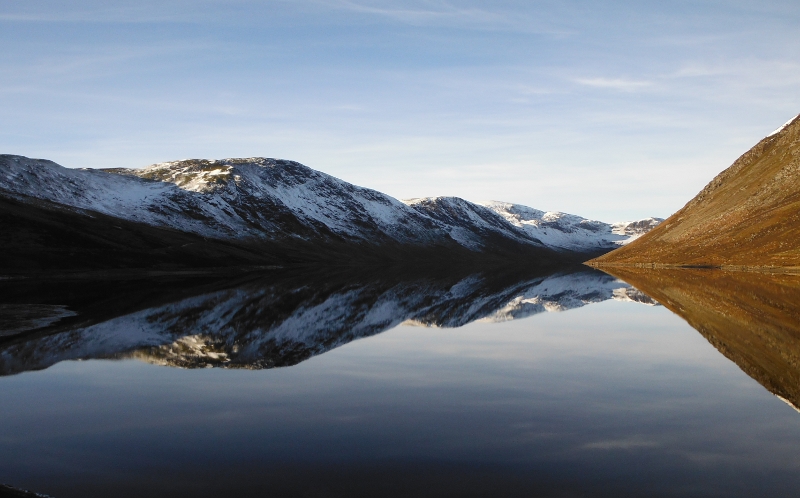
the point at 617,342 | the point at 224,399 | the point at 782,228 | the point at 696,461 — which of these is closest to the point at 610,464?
the point at 696,461

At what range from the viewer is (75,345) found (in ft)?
126

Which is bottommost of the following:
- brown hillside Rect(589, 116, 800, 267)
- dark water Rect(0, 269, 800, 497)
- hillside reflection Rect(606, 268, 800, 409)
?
dark water Rect(0, 269, 800, 497)

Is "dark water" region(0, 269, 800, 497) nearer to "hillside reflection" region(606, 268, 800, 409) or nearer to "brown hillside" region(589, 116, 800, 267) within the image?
"hillside reflection" region(606, 268, 800, 409)

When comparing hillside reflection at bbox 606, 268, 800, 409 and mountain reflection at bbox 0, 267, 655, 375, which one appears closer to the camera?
hillside reflection at bbox 606, 268, 800, 409

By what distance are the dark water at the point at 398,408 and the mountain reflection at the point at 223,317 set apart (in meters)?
0.36

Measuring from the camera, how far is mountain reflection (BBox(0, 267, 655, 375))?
3638 cm

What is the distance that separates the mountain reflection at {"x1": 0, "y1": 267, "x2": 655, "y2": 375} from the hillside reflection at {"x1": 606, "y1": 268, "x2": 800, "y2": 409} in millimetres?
9100

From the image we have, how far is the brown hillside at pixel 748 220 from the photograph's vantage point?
130 meters

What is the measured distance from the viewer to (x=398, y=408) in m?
23.2

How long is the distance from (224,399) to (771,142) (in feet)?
664

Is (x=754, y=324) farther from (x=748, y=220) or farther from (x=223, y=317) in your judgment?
(x=748, y=220)

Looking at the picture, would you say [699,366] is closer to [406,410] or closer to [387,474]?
[406,410]

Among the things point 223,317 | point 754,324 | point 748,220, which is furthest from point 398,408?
point 748,220

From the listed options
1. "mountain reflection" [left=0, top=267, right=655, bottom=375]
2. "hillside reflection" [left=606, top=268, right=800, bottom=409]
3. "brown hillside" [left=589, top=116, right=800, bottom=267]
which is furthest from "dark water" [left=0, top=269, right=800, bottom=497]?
"brown hillside" [left=589, top=116, right=800, bottom=267]
